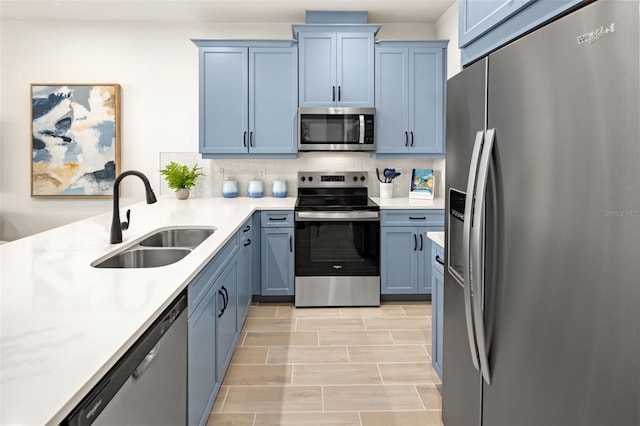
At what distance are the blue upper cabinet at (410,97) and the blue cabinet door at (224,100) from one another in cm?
125

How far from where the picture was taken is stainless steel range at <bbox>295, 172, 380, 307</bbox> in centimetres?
405

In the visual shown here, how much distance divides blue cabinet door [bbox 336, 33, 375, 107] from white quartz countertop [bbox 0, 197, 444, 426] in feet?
7.43

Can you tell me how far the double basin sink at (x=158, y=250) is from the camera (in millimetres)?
2182

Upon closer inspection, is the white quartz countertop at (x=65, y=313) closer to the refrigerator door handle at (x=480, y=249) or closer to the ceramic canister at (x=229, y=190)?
the refrigerator door handle at (x=480, y=249)

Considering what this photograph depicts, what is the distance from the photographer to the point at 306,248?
408 cm

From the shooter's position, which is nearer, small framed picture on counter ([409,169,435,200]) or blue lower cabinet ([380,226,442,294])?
blue lower cabinet ([380,226,442,294])

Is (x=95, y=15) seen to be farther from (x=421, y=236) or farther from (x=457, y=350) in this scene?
(x=457, y=350)

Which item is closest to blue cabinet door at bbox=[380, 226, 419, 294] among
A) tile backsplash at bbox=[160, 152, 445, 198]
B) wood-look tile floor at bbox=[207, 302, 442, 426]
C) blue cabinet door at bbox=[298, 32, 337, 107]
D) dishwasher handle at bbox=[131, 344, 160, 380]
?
wood-look tile floor at bbox=[207, 302, 442, 426]

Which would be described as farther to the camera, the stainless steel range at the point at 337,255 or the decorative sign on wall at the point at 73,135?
the decorative sign on wall at the point at 73,135

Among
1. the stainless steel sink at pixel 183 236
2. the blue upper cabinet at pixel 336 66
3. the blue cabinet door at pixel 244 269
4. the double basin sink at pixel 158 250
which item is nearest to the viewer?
the double basin sink at pixel 158 250

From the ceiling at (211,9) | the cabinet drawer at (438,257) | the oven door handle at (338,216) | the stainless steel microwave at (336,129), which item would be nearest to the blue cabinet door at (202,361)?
the cabinet drawer at (438,257)

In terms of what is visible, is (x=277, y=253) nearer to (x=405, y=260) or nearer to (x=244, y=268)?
(x=244, y=268)

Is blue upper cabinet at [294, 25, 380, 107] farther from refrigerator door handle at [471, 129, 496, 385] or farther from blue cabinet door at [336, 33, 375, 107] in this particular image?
refrigerator door handle at [471, 129, 496, 385]

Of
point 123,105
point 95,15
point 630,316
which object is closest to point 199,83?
point 123,105
